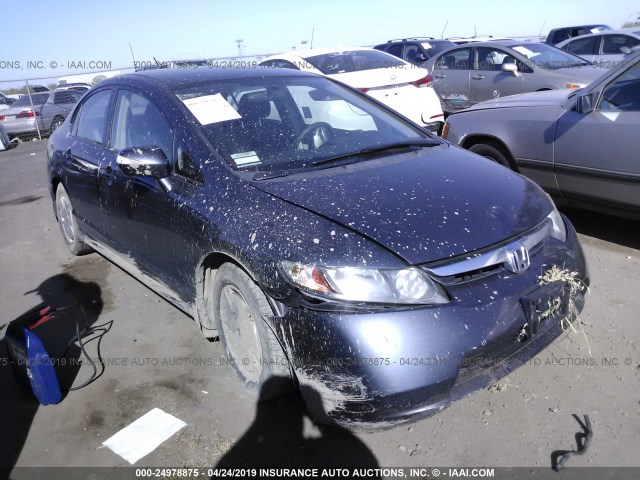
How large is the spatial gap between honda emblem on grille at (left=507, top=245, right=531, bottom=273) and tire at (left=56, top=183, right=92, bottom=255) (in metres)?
3.71

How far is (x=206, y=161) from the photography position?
286cm

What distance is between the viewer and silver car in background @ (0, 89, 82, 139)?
14.5 metres

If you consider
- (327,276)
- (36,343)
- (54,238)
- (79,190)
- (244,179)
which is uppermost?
(244,179)

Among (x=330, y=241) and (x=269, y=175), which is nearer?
(x=330, y=241)

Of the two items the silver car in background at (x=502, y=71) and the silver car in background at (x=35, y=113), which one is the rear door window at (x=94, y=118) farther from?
the silver car in background at (x=35, y=113)

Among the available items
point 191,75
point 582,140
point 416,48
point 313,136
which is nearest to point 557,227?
point 313,136

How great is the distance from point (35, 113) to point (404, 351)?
15382 millimetres

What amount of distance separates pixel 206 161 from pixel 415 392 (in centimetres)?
159

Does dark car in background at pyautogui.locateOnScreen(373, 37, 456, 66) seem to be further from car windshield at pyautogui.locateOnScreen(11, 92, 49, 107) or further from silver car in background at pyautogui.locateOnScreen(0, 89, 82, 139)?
car windshield at pyautogui.locateOnScreen(11, 92, 49, 107)

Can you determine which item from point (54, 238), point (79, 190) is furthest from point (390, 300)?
point (54, 238)

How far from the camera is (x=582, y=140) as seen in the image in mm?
4297

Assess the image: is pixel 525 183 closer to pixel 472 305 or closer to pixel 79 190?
pixel 472 305

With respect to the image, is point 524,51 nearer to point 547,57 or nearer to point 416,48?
point 547,57

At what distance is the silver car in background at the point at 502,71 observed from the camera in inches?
332
